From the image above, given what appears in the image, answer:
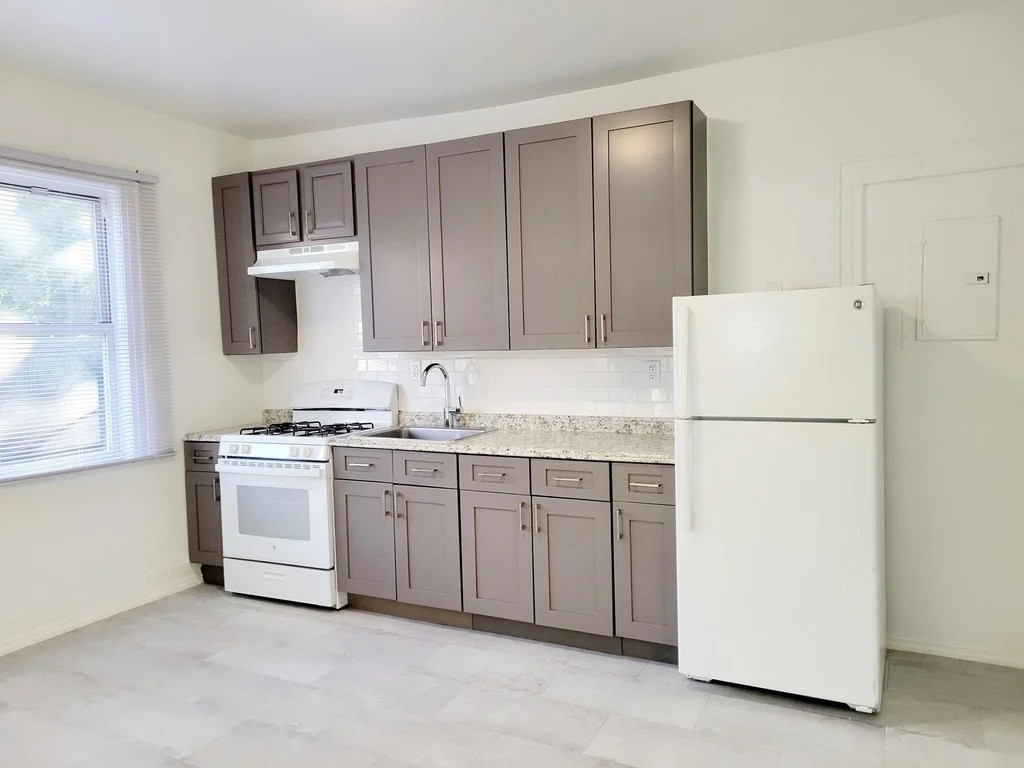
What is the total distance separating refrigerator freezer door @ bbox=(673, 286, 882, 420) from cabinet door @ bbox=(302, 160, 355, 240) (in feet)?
6.77

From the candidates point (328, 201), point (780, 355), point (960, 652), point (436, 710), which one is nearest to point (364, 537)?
point (436, 710)

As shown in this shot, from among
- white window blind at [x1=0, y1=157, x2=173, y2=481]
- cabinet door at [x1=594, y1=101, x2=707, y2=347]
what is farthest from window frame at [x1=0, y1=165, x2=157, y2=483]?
cabinet door at [x1=594, y1=101, x2=707, y2=347]

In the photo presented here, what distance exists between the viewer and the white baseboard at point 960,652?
297cm

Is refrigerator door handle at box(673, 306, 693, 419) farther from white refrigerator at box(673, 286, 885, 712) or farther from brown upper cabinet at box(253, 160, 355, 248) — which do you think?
brown upper cabinet at box(253, 160, 355, 248)

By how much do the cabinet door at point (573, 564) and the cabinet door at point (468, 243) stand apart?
0.89 m

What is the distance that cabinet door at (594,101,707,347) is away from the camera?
3.15m

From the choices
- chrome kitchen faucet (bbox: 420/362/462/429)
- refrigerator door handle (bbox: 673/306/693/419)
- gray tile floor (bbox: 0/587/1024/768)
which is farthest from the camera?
chrome kitchen faucet (bbox: 420/362/462/429)

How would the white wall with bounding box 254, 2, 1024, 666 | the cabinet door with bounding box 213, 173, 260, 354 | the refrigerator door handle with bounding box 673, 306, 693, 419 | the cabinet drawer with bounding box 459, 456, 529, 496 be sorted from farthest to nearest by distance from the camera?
the cabinet door with bounding box 213, 173, 260, 354
the cabinet drawer with bounding box 459, 456, 529, 496
the white wall with bounding box 254, 2, 1024, 666
the refrigerator door handle with bounding box 673, 306, 693, 419

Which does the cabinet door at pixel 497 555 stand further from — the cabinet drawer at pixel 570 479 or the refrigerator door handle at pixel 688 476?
the refrigerator door handle at pixel 688 476

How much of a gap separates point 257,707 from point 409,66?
110 inches

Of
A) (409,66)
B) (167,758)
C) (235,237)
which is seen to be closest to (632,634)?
(167,758)

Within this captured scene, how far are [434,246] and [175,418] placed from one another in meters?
1.82

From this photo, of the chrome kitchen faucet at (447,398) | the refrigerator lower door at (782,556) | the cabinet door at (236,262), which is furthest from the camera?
the cabinet door at (236,262)

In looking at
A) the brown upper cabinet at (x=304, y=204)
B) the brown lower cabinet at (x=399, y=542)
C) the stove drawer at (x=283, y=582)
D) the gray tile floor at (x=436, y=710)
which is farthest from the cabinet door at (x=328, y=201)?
the gray tile floor at (x=436, y=710)
